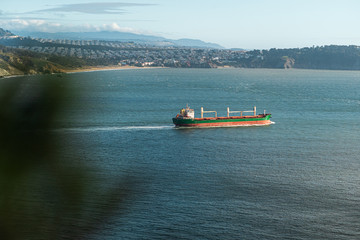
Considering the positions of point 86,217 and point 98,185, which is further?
point 98,185

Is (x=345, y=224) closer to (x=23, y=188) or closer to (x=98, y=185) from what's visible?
(x=98, y=185)

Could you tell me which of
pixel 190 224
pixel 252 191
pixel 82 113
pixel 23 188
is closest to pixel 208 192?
pixel 252 191

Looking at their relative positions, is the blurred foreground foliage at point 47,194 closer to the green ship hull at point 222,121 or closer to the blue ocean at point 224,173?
the blue ocean at point 224,173

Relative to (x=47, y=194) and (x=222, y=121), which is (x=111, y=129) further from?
(x=47, y=194)

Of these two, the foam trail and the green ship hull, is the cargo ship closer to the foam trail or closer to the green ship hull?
the green ship hull

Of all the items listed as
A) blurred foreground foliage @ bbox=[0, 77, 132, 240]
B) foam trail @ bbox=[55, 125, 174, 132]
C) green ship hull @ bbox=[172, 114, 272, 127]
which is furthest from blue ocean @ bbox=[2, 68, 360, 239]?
green ship hull @ bbox=[172, 114, 272, 127]

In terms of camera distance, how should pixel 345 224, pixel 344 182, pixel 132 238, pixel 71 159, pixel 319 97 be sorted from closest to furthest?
pixel 132 238 → pixel 345 224 → pixel 344 182 → pixel 71 159 → pixel 319 97
